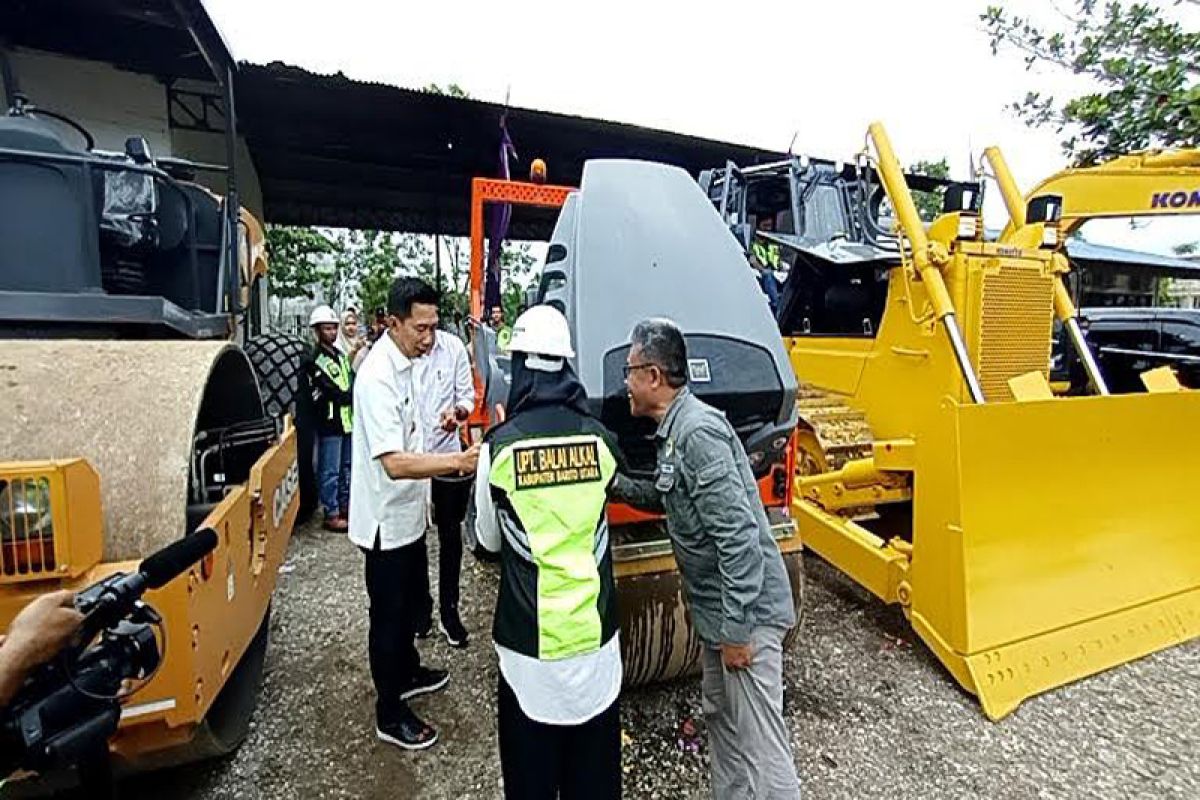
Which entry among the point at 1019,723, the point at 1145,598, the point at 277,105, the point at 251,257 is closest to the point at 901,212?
the point at 1145,598

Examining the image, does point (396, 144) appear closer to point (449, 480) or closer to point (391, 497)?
point (449, 480)

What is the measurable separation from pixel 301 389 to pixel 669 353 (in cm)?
389

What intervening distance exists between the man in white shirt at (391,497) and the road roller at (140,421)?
0.34m

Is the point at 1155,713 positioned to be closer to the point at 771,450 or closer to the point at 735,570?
the point at 771,450

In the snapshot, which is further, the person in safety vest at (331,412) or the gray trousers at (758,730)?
the person in safety vest at (331,412)

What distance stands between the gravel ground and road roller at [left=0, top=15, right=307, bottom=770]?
0.86 ft

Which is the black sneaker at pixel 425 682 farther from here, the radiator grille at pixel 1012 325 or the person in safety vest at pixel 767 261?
the person in safety vest at pixel 767 261

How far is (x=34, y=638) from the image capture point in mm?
975

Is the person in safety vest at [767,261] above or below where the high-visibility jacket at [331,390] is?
above

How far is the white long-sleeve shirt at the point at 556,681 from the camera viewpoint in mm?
1710

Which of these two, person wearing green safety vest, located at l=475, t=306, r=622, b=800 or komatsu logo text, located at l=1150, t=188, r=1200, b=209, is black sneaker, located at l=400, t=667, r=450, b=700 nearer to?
person wearing green safety vest, located at l=475, t=306, r=622, b=800

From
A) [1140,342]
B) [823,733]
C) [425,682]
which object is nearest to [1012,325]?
[823,733]

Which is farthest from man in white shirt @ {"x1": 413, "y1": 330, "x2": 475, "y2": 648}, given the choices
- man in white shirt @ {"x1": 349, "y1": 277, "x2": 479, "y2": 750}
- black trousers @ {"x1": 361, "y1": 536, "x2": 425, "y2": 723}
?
black trousers @ {"x1": 361, "y1": 536, "x2": 425, "y2": 723}

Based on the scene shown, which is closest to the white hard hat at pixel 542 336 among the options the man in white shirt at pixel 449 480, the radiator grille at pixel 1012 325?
the man in white shirt at pixel 449 480
